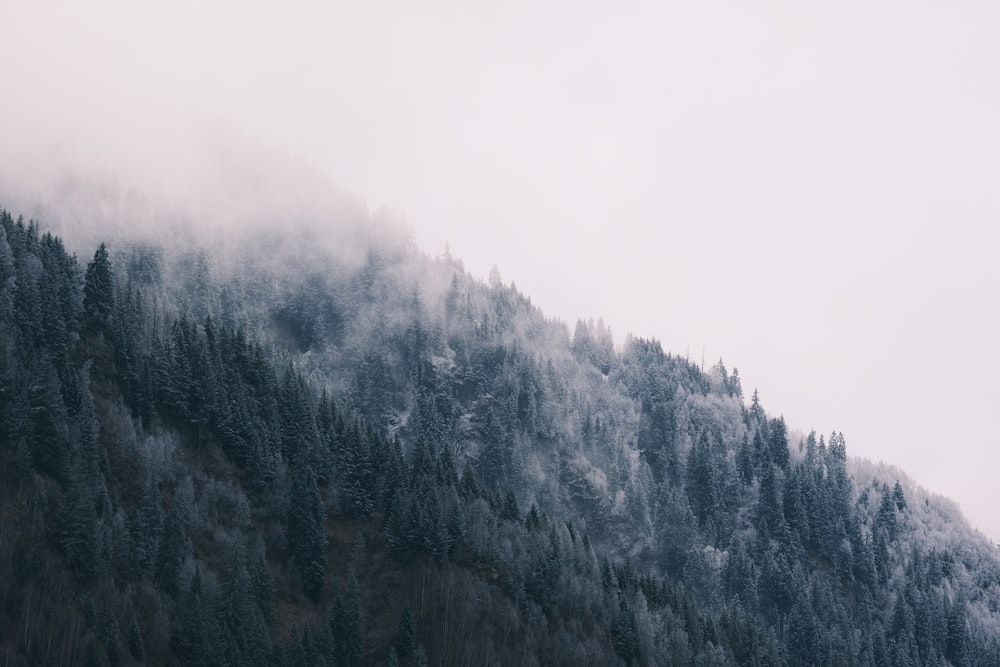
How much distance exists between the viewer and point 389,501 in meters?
196

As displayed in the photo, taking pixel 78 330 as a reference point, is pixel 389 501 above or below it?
below

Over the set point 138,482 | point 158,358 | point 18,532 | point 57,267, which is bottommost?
point 18,532

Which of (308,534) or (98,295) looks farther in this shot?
Answer: (98,295)

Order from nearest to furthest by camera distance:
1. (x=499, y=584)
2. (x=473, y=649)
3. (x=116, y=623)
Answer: (x=116, y=623)
(x=473, y=649)
(x=499, y=584)

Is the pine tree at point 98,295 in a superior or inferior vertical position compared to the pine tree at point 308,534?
superior

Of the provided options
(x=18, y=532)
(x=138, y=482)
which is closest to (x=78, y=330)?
(x=138, y=482)

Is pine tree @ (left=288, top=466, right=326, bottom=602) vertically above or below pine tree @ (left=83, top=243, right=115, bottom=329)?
below

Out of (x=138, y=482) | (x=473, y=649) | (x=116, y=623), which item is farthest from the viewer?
(x=473, y=649)

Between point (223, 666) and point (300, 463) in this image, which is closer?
point (223, 666)

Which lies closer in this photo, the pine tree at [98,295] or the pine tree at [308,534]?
the pine tree at [308,534]

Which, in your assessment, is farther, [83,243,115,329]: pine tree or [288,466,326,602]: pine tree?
[83,243,115,329]: pine tree

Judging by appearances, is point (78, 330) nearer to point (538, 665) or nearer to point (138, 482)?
point (138, 482)

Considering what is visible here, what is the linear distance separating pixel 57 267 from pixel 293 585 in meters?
64.9

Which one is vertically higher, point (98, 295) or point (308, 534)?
point (98, 295)
